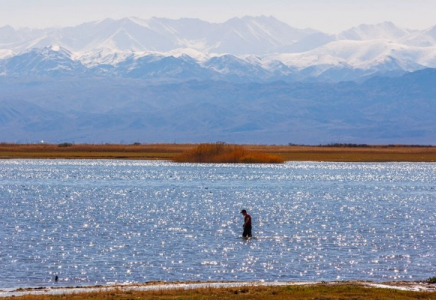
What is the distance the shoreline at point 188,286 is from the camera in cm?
2769

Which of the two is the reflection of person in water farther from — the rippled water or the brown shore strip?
the brown shore strip

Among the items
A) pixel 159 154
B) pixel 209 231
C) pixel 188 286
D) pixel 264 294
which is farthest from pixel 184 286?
pixel 159 154

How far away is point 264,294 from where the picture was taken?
2631cm

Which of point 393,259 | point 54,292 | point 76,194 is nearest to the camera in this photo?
point 54,292

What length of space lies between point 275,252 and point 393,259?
4.64 m

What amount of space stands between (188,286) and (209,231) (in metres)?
16.9

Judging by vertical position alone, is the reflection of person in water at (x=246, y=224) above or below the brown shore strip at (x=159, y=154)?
below

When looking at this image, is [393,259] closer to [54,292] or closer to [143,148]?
[54,292]

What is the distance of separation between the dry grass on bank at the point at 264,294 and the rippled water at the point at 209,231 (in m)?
4.20

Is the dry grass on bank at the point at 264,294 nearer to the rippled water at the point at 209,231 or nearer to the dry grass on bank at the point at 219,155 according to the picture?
the rippled water at the point at 209,231

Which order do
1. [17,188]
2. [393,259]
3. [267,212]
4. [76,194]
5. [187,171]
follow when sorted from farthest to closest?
[187,171] → [17,188] → [76,194] → [267,212] → [393,259]

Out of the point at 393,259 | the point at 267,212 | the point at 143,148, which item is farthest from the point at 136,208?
the point at 143,148

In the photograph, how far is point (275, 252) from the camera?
125ft

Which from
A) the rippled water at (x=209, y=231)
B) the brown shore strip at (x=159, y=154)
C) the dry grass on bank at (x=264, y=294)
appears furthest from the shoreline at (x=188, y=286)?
the brown shore strip at (x=159, y=154)
